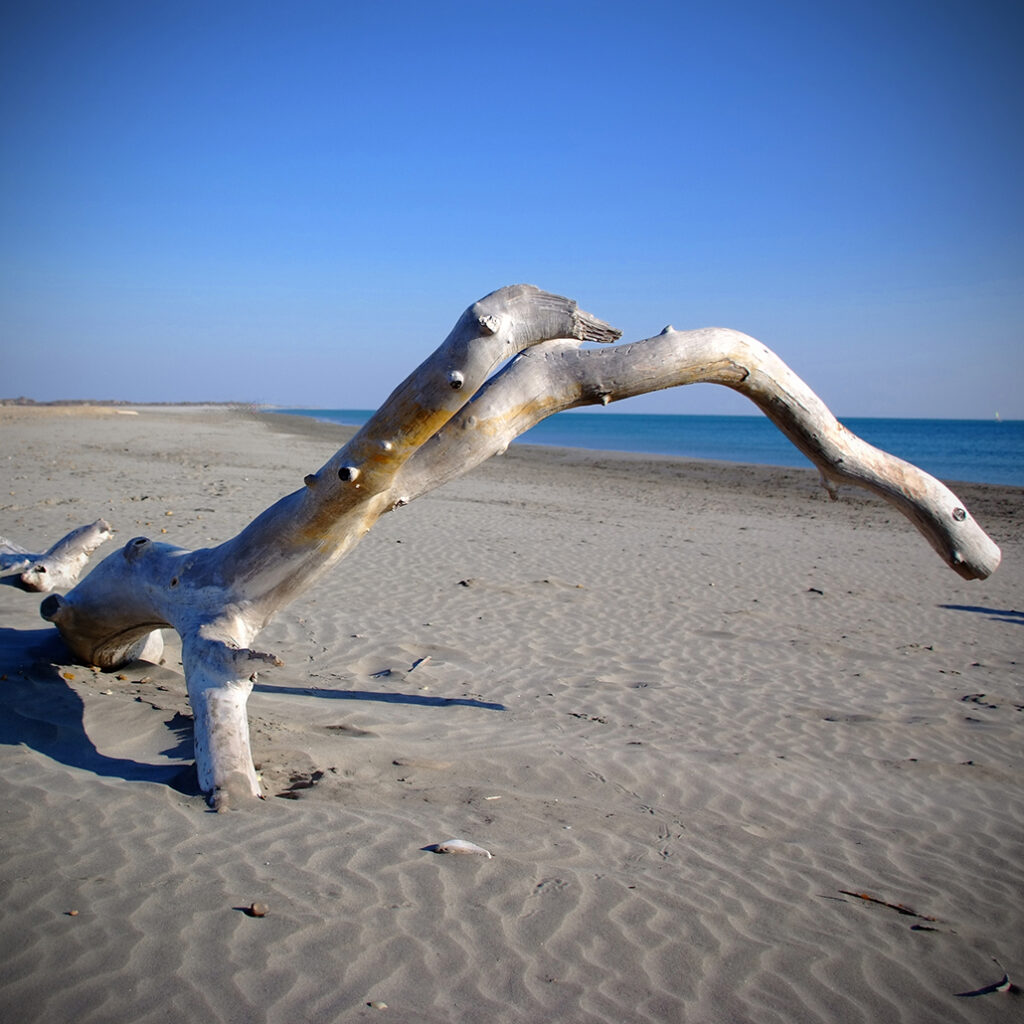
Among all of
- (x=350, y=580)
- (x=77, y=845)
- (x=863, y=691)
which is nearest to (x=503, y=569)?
(x=350, y=580)

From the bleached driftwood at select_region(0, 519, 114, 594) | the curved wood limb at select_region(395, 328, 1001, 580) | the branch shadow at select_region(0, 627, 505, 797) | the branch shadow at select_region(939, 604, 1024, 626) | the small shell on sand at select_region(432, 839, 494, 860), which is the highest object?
the curved wood limb at select_region(395, 328, 1001, 580)

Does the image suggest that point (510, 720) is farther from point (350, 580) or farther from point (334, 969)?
point (350, 580)

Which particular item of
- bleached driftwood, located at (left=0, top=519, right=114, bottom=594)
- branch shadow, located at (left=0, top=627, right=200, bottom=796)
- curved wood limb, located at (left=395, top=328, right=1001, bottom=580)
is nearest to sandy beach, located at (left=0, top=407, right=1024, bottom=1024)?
branch shadow, located at (left=0, top=627, right=200, bottom=796)

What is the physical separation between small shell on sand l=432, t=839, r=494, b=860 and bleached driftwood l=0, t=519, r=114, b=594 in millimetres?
4005

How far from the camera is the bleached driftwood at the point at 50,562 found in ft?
18.7

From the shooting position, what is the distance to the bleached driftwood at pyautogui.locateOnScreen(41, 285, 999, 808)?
11.4 ft

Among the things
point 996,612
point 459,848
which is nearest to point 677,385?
point 459,848

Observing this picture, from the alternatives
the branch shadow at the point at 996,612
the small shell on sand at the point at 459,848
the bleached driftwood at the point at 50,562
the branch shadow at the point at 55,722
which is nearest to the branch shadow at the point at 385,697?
the branch shadow at the point at 55,722

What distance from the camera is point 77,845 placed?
311 cm

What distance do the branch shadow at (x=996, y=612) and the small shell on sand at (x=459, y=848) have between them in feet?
25.2

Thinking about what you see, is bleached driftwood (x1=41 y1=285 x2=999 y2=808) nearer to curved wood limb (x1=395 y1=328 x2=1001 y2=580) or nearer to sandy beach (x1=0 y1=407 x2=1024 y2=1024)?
curved wood limb (x1=395 y1=328 x2=1001 y2=580)

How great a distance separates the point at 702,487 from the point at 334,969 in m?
21.4

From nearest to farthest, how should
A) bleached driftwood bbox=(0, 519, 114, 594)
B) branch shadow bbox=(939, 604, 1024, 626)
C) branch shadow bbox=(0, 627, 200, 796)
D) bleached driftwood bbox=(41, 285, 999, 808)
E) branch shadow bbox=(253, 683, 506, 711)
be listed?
bleached driftwood bbox=(41, 285, 999, 808) < branch shadow bbox=(0, 627, 200, 796) < branch shadow bbox=(253, 683, 506, 711) < bleached driftwood bbox=(0, 519, 114, 594) < branch shadow bbox=(939, 604, 1024, 626)

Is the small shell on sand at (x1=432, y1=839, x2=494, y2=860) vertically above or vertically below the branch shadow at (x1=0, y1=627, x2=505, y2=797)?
below
